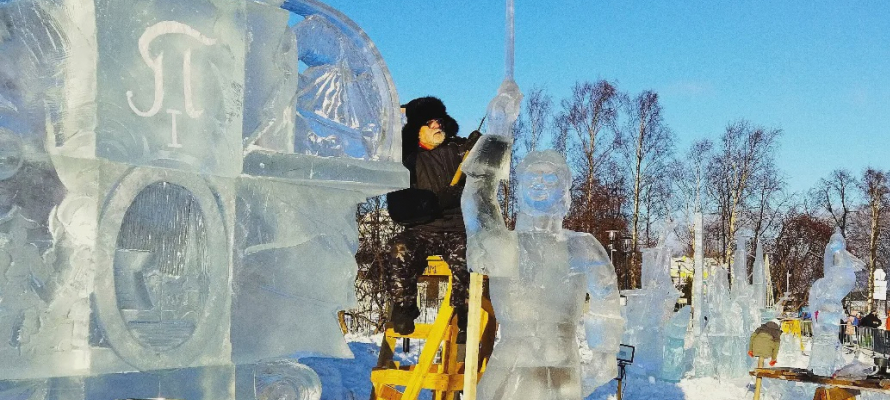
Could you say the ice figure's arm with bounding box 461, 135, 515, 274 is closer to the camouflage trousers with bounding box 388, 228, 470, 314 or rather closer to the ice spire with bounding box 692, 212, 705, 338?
the camouflage trousers with bounding box 388, 228, 470, 314

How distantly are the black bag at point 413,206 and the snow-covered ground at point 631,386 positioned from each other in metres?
3.24

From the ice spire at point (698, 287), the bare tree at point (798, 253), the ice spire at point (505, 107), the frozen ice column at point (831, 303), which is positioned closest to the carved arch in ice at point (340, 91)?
the ice spire at point (505, 107)

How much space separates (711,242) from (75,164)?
35.7 m

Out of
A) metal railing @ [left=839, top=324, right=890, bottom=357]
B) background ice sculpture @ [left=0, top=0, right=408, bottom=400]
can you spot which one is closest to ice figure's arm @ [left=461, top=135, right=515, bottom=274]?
background ice sculpture @ [left=0, top=0, right=408, bottom=400]

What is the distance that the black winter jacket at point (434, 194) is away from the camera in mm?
4586

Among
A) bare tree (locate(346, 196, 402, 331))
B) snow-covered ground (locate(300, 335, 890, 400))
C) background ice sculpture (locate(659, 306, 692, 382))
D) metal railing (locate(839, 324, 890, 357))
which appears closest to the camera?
snow-covered ground (locate(300, 335, 890, 400))

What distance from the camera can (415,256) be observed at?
4688 millimetres

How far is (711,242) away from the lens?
35.2 metres

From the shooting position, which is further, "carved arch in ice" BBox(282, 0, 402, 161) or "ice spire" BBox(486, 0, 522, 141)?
"ice spire" BBox(486, 0, 522, 141)

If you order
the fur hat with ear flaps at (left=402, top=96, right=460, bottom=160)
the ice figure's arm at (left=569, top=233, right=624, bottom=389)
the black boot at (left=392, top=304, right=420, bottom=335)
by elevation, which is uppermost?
Answer: the fur hat with ear flaps at (left=402, top=96, right=460, bottom=160)

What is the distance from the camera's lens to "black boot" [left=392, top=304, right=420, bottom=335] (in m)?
4.69

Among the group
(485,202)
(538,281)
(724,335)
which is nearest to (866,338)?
(724,335)

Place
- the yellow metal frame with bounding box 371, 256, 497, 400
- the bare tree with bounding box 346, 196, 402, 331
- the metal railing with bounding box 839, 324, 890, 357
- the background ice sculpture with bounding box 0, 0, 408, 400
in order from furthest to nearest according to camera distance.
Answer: the bare tree with bounding box 346, 196, 402, 331 → the metal railing with bounding box 839, 324, 890, 357 → the yellow metal frame with bounding box 371, 256, 497, 400 → the background ice sculpture with bounding box 0, 0, 408, 400

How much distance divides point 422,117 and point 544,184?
6.66ft
